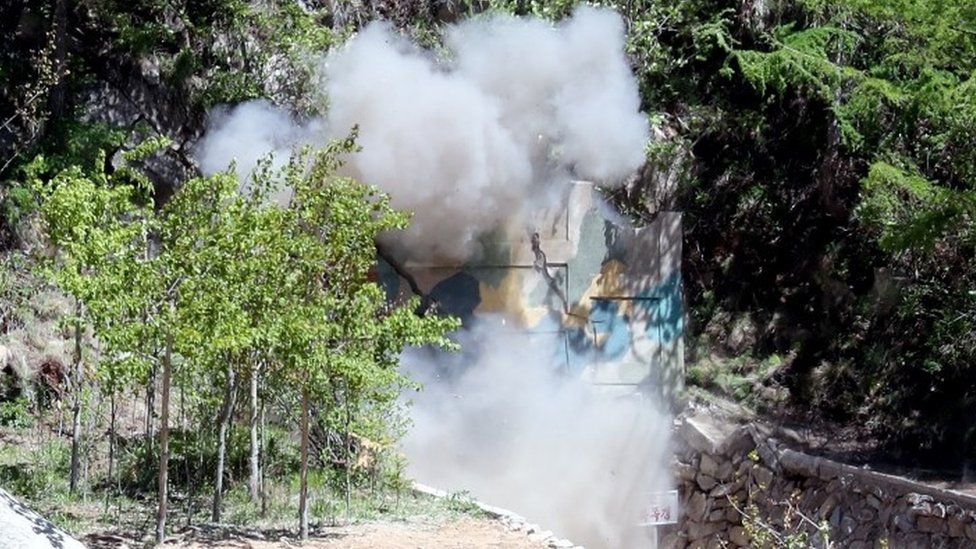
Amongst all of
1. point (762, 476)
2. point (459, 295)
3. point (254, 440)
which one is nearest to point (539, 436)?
point (459, 295)

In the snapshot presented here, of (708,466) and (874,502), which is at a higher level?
(708,466)

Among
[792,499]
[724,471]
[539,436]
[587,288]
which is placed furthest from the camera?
[587,288]

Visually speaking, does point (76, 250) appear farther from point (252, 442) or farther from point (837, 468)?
point (837, 468)

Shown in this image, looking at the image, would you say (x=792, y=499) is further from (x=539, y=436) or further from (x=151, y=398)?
(x=151, y=398)

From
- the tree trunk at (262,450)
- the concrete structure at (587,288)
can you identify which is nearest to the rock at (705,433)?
the concrete structure at (587,288)

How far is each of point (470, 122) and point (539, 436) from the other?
13.7ft

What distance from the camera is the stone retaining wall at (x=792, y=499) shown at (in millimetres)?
13141

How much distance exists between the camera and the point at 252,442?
Result: 12.2 metres

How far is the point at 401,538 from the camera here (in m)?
11.7

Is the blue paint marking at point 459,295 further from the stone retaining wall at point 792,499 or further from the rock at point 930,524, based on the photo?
the rock at point 930,524

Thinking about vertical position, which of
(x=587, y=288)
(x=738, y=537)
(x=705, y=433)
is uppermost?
(x=587, y=288)

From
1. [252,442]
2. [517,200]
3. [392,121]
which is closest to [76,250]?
[252,442]

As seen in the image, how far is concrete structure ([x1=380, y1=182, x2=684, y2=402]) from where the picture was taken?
18.4 m

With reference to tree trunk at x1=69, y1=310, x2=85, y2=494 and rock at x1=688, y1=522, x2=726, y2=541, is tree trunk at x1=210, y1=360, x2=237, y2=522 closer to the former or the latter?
tree trunk at x1=69, y1=310, x2=85, y2=494
